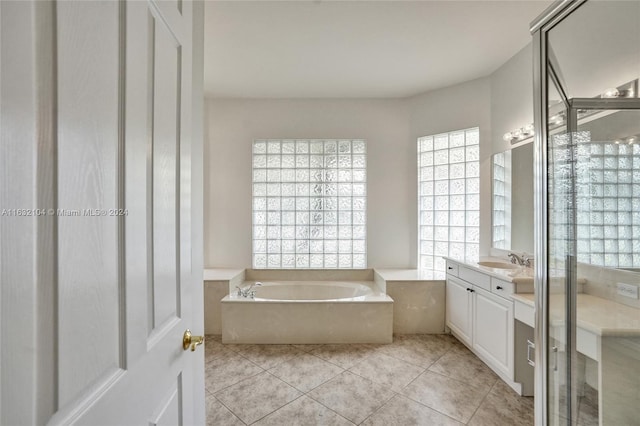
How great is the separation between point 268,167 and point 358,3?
213 cm

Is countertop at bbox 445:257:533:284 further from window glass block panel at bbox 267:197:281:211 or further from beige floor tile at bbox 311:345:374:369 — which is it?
window glass block panel at bbox 267:197:281:211

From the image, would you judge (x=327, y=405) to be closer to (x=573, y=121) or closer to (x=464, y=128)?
(x=573, y=121)

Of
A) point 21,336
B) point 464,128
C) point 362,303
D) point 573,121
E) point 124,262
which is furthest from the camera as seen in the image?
point 464,128

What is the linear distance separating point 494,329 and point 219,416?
2.14 meters

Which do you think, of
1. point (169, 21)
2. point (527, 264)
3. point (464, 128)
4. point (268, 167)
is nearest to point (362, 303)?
point (527, 264)

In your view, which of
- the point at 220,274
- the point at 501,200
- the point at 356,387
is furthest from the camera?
the point at 220,274

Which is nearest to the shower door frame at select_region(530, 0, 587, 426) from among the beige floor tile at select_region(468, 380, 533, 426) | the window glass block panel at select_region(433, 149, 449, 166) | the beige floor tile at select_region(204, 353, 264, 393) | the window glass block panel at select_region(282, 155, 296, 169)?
the beige floor tile at select_region(468, 380, 533, 426)

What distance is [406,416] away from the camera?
1.75 metres

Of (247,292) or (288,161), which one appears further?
(288,161)

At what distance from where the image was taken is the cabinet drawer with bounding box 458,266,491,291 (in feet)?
7.40

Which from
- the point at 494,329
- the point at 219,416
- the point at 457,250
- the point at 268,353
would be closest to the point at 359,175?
the point at 457,250

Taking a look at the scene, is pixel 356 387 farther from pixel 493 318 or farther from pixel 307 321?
pixel 493 318

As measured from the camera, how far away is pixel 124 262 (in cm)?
57

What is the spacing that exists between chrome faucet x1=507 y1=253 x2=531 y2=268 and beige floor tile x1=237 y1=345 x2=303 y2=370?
7.27 ft
